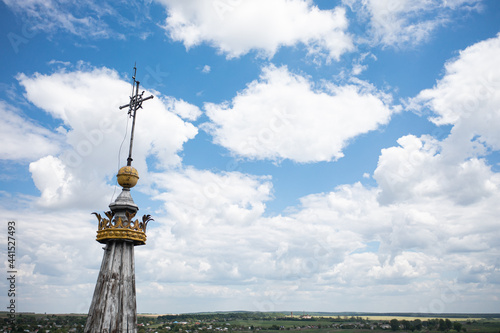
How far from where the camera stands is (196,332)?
6398 inches

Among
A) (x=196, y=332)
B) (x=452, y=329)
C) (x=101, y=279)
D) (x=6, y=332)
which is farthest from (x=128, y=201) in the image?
(x=452, y=329)

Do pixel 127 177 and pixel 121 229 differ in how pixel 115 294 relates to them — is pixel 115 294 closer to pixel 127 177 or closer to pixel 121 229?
pixel 121 229

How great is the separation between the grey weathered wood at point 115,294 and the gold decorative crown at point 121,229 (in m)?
0.30

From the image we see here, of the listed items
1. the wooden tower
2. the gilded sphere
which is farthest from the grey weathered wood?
the gilded sphere

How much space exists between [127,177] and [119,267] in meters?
2.52

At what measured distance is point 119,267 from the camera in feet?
31.6

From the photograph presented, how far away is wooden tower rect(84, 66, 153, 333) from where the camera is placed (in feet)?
30.0

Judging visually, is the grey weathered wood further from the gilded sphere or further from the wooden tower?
the gilded sphere

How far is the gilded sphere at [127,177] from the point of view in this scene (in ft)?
33.8

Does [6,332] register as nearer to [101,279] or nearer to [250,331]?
[101,279]

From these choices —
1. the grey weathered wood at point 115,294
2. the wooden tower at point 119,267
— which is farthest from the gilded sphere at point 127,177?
the grey weathered wood at point 115,294

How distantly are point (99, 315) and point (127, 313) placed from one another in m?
0.68

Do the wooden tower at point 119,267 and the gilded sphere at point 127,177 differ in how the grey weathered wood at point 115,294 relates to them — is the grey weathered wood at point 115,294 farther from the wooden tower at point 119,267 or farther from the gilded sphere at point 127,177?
the gilded sphere at point 127,177

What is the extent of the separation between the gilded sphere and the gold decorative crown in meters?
0.92
